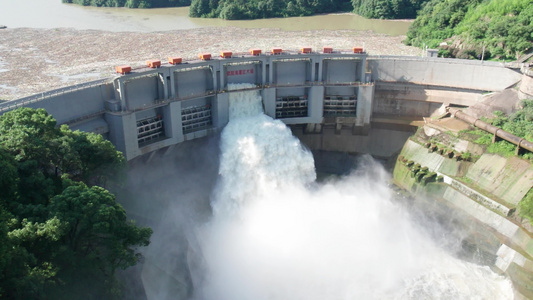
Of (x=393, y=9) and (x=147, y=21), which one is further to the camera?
(x=393, y=9)

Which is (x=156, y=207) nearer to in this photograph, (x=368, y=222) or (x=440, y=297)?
(x=368, y=222)

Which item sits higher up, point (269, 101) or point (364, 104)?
point (269, 101)

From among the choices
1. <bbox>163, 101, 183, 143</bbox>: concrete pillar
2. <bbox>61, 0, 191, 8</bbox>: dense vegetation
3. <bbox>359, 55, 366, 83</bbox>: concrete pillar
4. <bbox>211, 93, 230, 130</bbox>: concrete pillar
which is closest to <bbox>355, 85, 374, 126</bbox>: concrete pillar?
<bbox>359, 55, 366, 83</bbox>: concrete pillar

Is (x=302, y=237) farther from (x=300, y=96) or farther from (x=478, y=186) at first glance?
(x=300, y=96)

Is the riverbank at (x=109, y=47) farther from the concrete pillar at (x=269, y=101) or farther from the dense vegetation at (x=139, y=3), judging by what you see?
the dense vegetation at (x=139, y=3)

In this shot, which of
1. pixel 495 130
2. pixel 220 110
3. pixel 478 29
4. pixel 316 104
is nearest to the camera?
pixel 495 130

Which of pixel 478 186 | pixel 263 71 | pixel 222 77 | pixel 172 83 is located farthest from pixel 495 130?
pixel 172 83

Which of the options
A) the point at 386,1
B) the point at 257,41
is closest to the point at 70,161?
the point at 257,41
